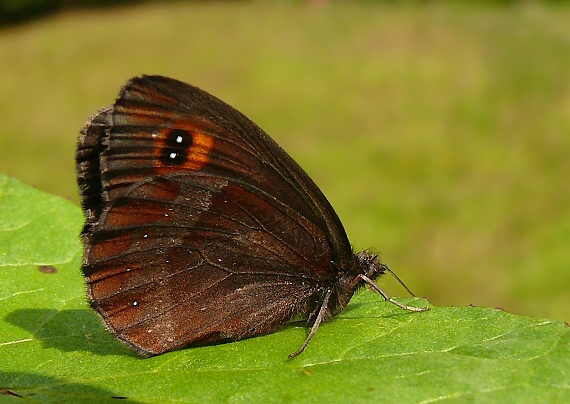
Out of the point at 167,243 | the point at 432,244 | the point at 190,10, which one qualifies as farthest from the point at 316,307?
the point at 190,10

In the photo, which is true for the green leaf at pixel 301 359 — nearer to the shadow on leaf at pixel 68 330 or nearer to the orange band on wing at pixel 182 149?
the shadow on leaf at pixel 68 330

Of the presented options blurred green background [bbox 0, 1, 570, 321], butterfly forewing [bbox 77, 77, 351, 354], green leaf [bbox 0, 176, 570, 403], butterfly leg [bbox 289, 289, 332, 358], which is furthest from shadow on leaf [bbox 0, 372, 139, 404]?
blurred green background [bbox 0, 1, 570, 321]

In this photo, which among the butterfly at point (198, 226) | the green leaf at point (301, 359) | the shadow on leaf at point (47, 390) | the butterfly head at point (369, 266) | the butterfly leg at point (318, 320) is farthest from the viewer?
the butterfly head at point (369, 266)

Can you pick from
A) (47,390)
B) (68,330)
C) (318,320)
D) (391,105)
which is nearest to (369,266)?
(318,320)

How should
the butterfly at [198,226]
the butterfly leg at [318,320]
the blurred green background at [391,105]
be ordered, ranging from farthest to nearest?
the blurred green background at [391,105] → the butterfly at [198,226] → the butterfly leg at [318,320]

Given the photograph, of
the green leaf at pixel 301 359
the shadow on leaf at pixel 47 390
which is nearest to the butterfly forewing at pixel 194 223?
the green leaf at pixel 301 359

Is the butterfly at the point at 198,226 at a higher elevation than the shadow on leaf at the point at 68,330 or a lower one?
higher

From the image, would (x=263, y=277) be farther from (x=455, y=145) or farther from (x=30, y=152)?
(x=30, y=152)

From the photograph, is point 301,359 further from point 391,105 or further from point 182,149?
point 391,105

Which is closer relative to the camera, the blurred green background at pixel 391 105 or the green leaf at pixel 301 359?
the green leaf at pixel 301 359
